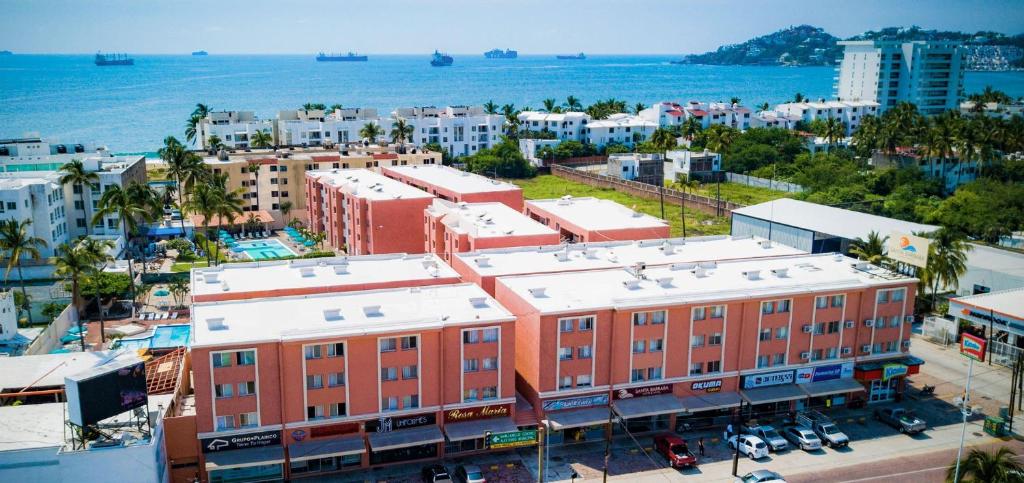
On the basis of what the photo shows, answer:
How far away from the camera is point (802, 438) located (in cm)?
4862

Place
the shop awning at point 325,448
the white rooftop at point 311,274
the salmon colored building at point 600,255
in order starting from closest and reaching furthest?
the shop awning at point 325,448, the white rooftop at point 311,274, the salmon colored building at point 600,255

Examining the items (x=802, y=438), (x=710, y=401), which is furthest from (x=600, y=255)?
→ (x=802, y=438)

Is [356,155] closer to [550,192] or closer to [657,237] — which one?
[550,192]

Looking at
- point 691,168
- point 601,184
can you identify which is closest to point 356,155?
point 601,184

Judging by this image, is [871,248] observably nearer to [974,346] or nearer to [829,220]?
[829,220]

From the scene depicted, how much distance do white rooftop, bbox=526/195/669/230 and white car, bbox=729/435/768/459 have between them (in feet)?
85.4

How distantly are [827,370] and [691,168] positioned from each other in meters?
87.4

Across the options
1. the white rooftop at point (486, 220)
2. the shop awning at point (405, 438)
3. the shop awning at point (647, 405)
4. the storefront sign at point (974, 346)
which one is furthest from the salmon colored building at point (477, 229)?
the storefront sign at point (974, 346)

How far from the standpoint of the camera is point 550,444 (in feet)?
159

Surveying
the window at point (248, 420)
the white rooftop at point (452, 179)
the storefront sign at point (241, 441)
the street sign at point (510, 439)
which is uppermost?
the white rooftop at point (452, 179)

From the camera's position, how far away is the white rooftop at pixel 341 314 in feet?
144

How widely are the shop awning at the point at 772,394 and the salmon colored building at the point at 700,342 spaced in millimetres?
107

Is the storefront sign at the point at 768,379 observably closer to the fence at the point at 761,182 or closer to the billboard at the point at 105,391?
the billboard at the point at 105,391

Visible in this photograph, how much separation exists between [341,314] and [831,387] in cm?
3117
